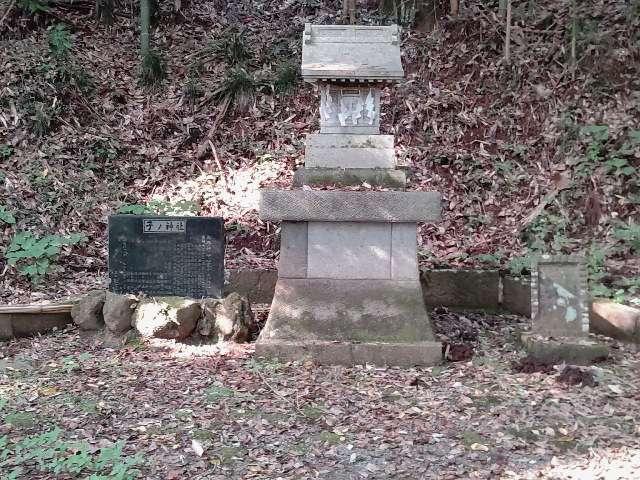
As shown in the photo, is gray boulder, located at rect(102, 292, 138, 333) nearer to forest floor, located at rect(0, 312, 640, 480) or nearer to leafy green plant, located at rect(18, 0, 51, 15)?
forest floor, located at rect(0, 312, 640, 480)

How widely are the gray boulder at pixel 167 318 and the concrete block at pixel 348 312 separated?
2.68 ft

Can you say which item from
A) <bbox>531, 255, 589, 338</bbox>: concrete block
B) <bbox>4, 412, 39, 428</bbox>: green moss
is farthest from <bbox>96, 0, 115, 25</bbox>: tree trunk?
<bbox>531, 255, 589, 338</bbox>: concrete block

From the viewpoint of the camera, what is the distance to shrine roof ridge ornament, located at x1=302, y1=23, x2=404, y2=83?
19.0ft

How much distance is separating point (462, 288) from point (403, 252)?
1983 millimetres

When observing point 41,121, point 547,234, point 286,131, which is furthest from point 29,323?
point 547,234

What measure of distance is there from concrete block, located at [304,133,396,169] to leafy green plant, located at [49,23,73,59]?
22.4 feet

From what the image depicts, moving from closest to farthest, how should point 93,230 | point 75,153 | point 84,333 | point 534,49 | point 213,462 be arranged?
1. point 213,462
2. point 84,333
3. point 93,230
4. point 75,153
5. point 534,49

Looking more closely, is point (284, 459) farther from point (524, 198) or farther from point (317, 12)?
point (317, 12)

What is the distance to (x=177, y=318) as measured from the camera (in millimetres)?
5852

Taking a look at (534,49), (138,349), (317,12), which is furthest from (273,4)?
(138,349)

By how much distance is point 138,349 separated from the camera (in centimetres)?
580

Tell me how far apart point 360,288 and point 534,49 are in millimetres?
7578

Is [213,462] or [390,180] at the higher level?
[390,180]

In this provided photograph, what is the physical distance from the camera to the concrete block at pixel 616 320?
19.1 ft
